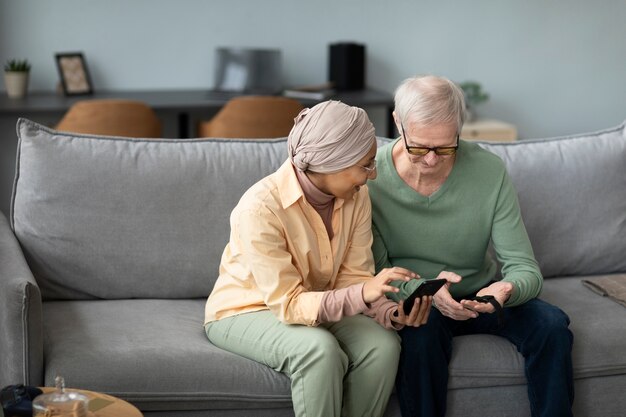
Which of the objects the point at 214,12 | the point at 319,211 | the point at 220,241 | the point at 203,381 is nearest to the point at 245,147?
the point at 220,241

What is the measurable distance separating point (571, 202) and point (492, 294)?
0.70 metres

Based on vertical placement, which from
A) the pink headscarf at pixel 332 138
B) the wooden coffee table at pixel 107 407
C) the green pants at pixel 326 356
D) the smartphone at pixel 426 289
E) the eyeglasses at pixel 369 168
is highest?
the pink headscarf at pixel 332 138

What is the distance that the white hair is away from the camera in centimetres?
245

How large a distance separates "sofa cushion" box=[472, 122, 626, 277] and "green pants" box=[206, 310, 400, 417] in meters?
0.81

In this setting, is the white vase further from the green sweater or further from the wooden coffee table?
the wooden coffee table

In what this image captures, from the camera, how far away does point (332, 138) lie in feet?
7.62

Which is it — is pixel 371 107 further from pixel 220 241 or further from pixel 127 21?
pixel 220 241

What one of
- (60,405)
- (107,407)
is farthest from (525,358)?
(60,405)

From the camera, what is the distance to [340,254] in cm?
252

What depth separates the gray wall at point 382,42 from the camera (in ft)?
16.4

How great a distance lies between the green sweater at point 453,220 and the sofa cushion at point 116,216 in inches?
18.6

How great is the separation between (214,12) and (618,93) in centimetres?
233

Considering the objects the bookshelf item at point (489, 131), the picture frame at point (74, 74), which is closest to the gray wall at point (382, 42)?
the picture frame at point (74, 74)

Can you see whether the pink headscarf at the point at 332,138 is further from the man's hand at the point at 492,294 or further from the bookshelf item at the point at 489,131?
the bookshelf item at the point at 489,131
